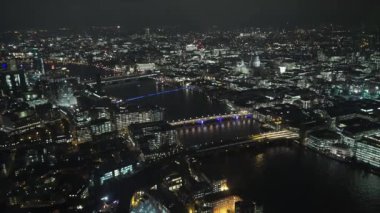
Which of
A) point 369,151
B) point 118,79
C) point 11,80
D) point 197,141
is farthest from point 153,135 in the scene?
point 118,79

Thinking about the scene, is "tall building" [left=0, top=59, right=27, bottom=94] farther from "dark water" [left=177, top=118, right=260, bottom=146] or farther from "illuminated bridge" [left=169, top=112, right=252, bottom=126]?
"dark water" [left=177, top=118, right=260, bottom=146]

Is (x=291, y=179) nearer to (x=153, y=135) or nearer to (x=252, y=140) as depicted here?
(x=252, y=140)

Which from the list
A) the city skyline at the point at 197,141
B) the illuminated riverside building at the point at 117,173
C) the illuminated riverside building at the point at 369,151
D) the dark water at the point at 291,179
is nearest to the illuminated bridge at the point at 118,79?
the city skyline at the point at 197,141

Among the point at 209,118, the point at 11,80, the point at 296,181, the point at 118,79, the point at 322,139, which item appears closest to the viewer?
the point at 296,181

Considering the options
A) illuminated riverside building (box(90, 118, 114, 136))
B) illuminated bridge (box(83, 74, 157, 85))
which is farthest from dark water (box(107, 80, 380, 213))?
illuminated bridge (box(83, 74, 157, 85))

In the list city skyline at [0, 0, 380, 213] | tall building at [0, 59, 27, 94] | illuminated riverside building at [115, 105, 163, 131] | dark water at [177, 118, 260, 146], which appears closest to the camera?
city skyline at [0, 0, 380, 213]

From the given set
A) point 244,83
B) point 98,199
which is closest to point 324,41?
point 244,83
